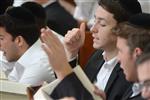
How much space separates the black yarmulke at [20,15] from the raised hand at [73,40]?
0.39 meters

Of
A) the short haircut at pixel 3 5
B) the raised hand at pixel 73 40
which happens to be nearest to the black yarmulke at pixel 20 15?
the raised hand at pixel 73 40

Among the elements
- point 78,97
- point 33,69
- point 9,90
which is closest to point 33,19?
point 33,69

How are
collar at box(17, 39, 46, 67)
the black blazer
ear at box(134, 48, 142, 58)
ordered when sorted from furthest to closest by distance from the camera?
collar at box(17, 39, 46, 67)
the black blazer
ear at box(134, 48, 142, 58)

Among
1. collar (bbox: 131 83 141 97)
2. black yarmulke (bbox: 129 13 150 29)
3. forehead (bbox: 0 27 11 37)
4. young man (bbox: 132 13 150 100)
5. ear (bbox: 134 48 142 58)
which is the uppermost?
young man (bbox: 132 13 150 100)

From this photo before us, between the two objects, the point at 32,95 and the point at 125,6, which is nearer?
the point at 32,95

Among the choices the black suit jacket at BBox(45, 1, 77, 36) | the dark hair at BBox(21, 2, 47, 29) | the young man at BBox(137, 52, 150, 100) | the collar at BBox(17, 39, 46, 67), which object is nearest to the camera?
the young man at BBox(137, 52, 150, 100)

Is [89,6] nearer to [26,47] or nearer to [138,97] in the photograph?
[26,47]

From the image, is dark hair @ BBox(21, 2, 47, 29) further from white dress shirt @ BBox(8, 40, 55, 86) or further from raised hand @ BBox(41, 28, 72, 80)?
raised hand @ BBox(41, 28, 72, 80)

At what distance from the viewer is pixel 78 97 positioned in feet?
5.92

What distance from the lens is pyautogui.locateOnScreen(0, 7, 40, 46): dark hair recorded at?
2957 millimetres

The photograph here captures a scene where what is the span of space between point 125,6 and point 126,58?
485mm

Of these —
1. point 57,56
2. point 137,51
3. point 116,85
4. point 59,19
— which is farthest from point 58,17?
point 57,56

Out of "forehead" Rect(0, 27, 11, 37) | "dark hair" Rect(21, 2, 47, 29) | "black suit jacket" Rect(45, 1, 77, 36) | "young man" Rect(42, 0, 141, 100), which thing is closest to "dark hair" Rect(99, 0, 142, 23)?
"young man" Rect(42, 0, 141, 100)

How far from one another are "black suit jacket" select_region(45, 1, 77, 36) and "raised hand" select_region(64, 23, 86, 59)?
1.43 metres
